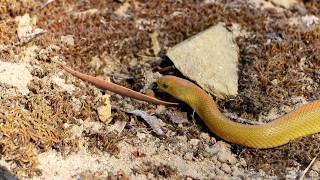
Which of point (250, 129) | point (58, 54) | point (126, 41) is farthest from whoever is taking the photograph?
point (126, 41)

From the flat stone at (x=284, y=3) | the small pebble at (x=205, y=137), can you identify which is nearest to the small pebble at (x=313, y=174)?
the small pebble at (x=205, y=137)

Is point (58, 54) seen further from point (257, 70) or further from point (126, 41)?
point (257, 70)

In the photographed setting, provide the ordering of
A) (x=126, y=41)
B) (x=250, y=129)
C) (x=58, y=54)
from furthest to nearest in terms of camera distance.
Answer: (x=126, y=41)
(x=58, y=54)
(x=250, y=129)

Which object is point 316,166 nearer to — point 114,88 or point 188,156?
point 188,156

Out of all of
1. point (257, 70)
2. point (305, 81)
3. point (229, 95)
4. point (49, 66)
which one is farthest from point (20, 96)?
point (305, 81)

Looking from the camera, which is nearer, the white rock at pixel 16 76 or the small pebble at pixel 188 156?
the small pebble at pixel 188 156

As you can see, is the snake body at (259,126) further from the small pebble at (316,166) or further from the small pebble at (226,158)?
the small pebble at (316,166)

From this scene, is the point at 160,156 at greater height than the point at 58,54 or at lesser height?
lesser
